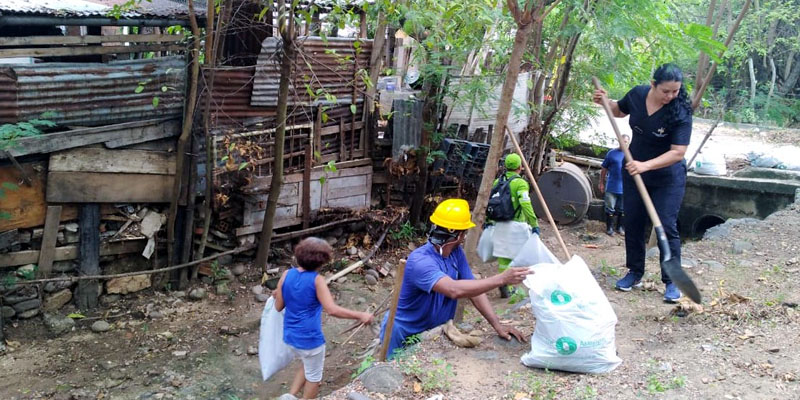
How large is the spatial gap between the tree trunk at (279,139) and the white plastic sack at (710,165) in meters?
7.27

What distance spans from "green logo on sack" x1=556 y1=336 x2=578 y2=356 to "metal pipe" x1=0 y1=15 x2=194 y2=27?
19.0 feet

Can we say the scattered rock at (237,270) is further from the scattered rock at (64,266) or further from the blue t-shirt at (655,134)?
the blue t-shirt at (655,134)

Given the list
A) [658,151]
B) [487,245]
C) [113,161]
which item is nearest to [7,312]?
[113,161]

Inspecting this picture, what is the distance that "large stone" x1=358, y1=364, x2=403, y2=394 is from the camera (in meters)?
3.54

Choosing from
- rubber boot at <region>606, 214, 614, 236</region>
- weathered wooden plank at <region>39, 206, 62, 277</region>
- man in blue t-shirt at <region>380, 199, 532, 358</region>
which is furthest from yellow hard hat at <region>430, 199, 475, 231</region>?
rubber boot at <region>606, 214, 614, 236</region>

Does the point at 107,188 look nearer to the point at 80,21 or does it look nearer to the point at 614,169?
the point at 80,21

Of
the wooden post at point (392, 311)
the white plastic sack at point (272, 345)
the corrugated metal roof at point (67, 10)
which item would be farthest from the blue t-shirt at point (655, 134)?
the corrugated metal roof at point (67, 10)

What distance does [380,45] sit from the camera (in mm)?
9109

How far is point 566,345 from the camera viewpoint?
11.4 ft

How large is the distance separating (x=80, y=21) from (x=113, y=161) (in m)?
1.52

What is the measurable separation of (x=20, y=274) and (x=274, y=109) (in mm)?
3552

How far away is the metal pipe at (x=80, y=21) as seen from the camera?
618 centimetres

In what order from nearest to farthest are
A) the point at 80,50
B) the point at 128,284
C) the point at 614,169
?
the point at 80,50
the point at 128,284
the point at 614,169

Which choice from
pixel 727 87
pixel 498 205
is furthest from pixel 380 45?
pixel 727 87
